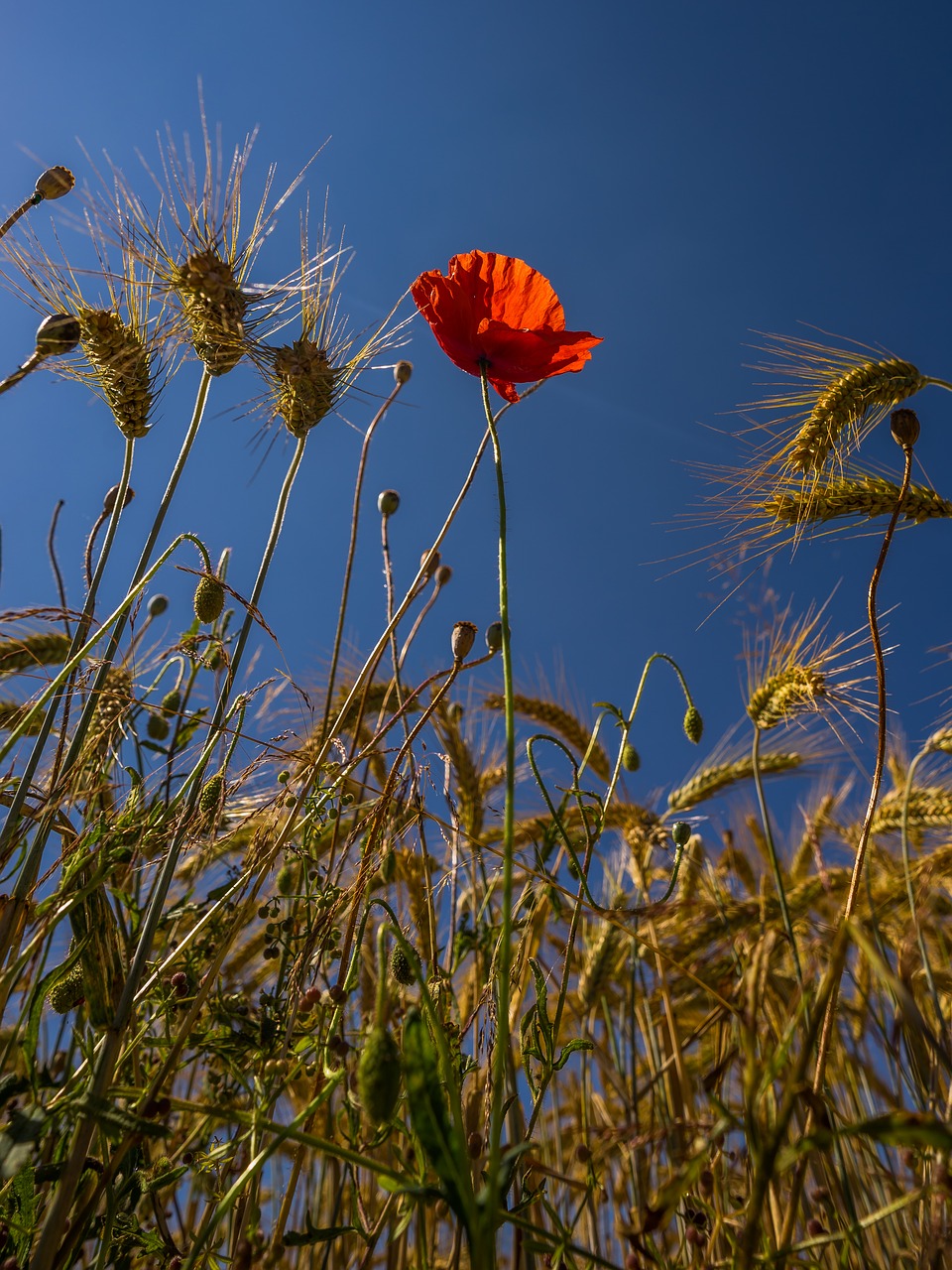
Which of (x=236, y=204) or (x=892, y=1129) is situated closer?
(x=892, y=1129)

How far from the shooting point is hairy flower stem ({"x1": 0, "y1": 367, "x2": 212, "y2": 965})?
2.73 feet

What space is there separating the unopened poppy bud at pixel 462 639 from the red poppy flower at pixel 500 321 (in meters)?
0.33

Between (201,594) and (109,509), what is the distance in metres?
0.34

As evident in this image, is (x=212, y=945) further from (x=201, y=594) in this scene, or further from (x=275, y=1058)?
(x=201, y=594)

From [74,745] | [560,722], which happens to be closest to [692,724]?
[74,745]

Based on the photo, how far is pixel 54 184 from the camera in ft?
3.71

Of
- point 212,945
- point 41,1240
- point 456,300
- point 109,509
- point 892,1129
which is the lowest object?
point 41,1240

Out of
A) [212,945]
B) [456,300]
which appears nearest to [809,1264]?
[212,945]

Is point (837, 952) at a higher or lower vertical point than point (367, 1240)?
higher

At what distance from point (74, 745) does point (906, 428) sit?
3.56 feet

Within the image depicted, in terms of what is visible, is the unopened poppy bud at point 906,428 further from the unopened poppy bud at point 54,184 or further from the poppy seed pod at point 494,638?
the unopened poppy bud at point 54,184

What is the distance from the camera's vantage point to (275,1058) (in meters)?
0.86

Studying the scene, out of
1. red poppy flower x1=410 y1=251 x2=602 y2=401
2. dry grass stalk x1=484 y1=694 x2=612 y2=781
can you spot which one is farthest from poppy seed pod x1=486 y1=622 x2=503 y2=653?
dry grass stalk x1=484 y1=694 x2=612 y2=781

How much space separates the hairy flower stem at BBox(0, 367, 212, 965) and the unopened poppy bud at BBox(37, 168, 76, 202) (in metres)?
0.32
